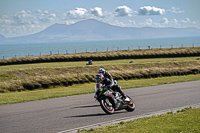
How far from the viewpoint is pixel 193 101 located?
14633 mm

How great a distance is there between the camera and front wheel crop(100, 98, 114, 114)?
38.3ft

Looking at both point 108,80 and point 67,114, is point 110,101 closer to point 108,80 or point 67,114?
point 108,80

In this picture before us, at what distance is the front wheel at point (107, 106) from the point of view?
11.7 m

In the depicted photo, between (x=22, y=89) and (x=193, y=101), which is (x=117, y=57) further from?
(x=193, y=101)

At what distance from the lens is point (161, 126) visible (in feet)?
28.7

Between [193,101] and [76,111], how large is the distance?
19.7 feet

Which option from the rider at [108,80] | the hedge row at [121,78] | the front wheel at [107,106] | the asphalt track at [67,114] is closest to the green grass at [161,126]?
the asphalt track at [67,114]

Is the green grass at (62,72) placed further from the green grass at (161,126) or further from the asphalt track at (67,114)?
the green grass at (161,126)

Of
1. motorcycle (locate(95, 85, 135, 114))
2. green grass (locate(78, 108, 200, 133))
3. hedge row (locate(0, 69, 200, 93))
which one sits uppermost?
motorcycle (locate(95, 85, 135, 114))

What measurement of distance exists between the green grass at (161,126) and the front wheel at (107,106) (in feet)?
6.66

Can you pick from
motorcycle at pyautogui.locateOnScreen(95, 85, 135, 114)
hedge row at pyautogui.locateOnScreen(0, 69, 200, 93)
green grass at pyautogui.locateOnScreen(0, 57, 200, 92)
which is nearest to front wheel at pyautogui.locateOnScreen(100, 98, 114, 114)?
motorcycle at pyautogui.locateOnScreen(95, 85, 135, 114)

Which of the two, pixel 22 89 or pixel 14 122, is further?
pixel 22 89

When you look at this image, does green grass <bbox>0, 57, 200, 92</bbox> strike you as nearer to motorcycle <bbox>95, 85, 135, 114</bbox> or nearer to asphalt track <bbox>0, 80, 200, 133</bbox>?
asphalt track <bbox>0, 80, 200, 133</bbox>

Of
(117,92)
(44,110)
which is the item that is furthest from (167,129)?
(44,110)
